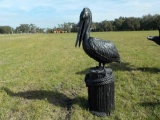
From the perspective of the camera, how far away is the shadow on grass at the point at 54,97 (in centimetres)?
603

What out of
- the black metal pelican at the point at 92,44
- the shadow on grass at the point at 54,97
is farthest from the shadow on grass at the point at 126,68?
the black metal pelican at the point at 92,44

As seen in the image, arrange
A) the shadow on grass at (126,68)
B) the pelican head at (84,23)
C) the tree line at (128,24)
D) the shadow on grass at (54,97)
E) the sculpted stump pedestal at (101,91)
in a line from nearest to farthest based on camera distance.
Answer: the sculpted stump pedestal at (101,91), the pelican head at (84,23), the shadow on grass at (54,97), the shadow on grass at (126,68), the tree line at (128,24)

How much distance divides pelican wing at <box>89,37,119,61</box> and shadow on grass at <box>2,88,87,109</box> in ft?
4.25

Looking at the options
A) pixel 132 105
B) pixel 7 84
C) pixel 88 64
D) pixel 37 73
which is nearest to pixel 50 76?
pixel 37 73

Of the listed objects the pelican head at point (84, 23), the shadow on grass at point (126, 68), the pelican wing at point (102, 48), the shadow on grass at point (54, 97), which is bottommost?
the shadow on grass at point (54, 97)

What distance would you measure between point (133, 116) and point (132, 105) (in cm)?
57

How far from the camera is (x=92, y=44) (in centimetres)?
526

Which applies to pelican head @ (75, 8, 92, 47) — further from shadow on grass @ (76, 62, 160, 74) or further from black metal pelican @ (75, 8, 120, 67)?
shadow on grass @ (76, 62, 160, 74)

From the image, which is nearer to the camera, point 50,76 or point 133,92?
point 133,92

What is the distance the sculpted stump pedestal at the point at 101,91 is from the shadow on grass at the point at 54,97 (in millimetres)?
469

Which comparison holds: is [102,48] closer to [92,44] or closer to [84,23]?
[92,44]

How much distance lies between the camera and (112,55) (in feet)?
18.0

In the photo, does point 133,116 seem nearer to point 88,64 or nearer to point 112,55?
point 112,55

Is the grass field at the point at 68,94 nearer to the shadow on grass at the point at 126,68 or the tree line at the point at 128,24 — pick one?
the shadow on grass at the point at 126,68
